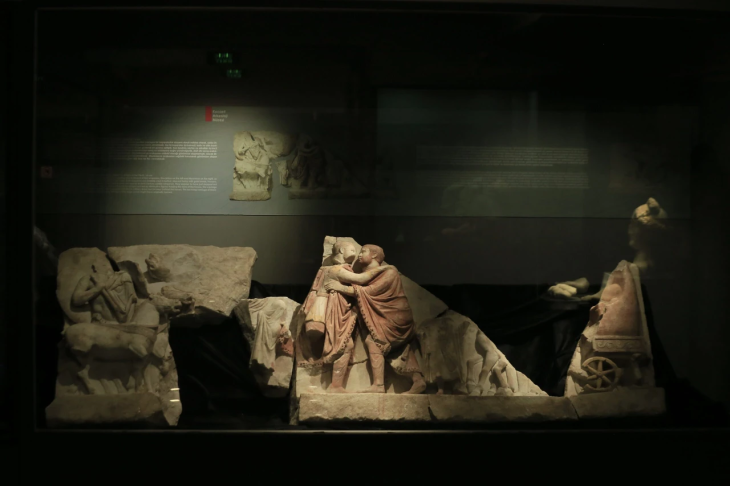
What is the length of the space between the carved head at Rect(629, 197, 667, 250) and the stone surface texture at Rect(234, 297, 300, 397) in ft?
8.12

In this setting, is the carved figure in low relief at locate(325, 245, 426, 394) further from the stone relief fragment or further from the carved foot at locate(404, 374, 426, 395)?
the stone relief fragment

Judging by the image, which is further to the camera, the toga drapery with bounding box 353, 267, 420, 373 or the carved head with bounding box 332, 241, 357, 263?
the carved head with bounding box 332, 241, 357, 263

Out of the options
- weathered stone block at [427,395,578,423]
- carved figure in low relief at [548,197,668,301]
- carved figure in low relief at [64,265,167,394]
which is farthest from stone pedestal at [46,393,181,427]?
carved figure in low relief at [548,197,668,301]

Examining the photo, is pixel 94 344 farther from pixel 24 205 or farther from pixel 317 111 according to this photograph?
pixel 317 111

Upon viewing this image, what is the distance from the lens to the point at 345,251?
16.3ft

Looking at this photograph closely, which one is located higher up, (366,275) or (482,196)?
(482,196)

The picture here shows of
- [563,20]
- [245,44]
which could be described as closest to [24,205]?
[245,44]

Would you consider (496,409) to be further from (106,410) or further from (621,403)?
(106,410)

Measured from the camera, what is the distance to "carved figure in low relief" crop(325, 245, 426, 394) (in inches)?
185

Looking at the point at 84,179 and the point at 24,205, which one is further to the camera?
the point at 84,179

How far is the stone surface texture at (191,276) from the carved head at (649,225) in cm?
276

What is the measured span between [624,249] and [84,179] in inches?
149

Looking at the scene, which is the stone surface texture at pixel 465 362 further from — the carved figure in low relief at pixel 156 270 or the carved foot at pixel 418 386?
the carved figure in low relief at pixel 156 270

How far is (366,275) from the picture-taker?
16.0 ft
